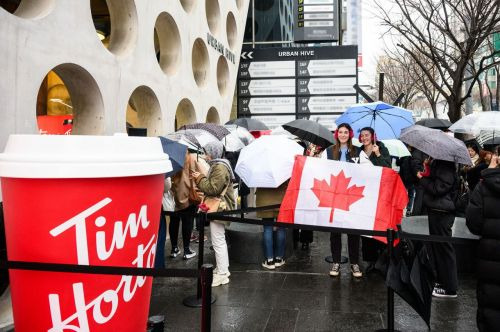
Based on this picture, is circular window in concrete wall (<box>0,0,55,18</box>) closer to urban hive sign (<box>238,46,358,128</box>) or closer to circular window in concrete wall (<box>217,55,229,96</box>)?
circular window in concrete wall (<box>217,55,229,96</box>)

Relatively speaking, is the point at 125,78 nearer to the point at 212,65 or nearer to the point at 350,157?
the point at 350,157

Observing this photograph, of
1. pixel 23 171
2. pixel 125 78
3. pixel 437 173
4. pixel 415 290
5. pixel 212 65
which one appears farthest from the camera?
pixel 212 65

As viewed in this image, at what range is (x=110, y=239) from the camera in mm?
2236

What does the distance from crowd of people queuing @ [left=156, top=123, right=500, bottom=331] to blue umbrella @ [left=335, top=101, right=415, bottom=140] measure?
2.10 ft

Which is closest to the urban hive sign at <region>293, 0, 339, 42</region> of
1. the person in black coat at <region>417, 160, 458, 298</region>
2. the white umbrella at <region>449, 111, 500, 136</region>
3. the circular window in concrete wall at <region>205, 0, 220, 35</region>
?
the circular window in concrete wall at <region>205, 0, 220, 35</region>

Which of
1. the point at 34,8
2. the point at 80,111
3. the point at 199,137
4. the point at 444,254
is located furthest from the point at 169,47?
the point at 444,254

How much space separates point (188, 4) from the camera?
12.2m

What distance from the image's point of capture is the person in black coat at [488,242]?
11.5 feet

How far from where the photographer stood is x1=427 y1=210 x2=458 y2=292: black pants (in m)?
5.15

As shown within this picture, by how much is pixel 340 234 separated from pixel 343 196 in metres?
0.89

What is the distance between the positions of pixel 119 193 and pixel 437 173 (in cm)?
399

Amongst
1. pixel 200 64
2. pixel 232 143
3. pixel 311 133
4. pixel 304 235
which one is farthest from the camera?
pixel 200 64

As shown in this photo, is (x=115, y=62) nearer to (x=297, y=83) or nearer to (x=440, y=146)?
(x=440, y=146)

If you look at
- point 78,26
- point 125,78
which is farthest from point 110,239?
point 125,78
